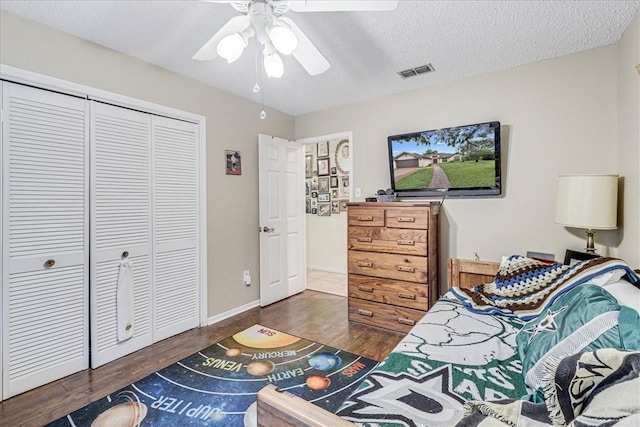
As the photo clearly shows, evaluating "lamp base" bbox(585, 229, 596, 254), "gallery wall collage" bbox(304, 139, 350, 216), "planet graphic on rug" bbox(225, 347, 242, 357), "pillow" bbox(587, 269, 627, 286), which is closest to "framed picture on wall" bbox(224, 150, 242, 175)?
"planet graphic on rug" bbox(225, 347, 242, 357)

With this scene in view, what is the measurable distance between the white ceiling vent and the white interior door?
5.45 ft

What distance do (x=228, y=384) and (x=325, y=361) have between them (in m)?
0.72

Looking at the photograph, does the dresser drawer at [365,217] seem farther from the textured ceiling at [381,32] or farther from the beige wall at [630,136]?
the beige wall at [630,136]

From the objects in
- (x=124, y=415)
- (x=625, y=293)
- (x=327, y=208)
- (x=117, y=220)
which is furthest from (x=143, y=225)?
(x=327, y=208)

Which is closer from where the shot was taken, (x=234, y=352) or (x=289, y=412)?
(x=289, y=412)

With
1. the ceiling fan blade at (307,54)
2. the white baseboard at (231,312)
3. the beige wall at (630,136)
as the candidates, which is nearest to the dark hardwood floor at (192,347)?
the white baseboard at (231,312)

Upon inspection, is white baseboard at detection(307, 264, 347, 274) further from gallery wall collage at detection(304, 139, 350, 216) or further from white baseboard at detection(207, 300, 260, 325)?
white baseboard at detection(207, 300, 260, 325)

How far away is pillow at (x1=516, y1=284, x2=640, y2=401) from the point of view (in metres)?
1.03

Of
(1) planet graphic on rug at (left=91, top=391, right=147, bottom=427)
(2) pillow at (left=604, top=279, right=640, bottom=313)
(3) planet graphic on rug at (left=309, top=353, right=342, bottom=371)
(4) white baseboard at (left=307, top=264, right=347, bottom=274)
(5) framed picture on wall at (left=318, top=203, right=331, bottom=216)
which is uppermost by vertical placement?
(5) framed picture on wall at (left=318, top=203, right=331, bottom=216)

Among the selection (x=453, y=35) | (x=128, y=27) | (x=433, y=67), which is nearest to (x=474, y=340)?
(x=453, y=35)

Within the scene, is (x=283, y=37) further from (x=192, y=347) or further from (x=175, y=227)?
(x=192, y=347)

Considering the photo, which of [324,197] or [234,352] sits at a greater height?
[324,197]

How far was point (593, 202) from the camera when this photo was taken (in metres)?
2.07

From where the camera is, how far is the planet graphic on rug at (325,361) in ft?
7.43
